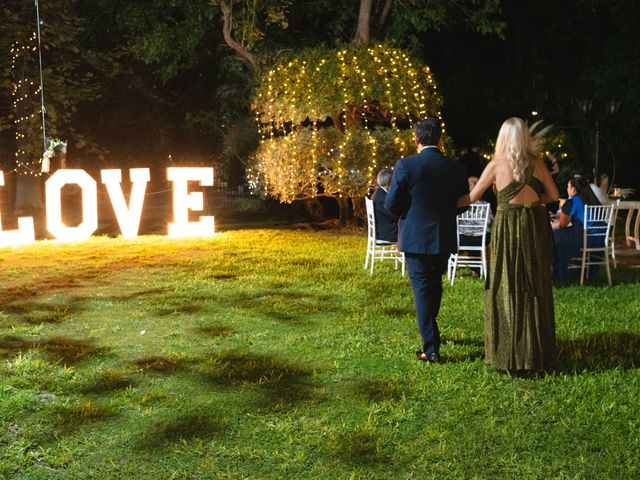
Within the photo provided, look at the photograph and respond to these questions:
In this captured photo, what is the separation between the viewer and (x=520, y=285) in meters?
6.10

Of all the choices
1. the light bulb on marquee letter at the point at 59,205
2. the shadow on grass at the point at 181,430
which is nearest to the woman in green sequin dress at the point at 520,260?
the shadow on grass at the point at 181,430

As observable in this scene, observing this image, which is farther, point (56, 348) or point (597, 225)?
point (597, 225)

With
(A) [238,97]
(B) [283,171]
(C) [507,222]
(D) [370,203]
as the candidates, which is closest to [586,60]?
(A) [238,97]

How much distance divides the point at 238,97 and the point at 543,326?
742 inches

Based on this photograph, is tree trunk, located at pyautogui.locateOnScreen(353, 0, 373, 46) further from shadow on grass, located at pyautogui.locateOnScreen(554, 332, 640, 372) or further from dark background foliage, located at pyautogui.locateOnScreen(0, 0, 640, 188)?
shadow on grass, located at pyautogui.locateOnScreen(554, 332, 640, 372)

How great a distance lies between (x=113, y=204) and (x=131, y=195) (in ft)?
1.73

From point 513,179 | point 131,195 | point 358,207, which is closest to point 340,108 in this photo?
point 358,207

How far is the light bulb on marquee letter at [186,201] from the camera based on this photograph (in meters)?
17.1

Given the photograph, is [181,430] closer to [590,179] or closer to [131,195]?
[590,179]

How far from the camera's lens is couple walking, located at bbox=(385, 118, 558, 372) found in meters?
6.05

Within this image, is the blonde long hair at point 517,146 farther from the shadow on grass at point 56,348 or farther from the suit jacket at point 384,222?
the suit jacket at point 384,222

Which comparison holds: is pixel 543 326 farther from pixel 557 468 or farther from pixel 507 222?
pixel 557 468

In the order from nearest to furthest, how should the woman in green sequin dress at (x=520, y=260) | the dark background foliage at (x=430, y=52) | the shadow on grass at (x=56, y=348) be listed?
1. the woman in green sequin dress at (x=520, y=260)
2. the shadow on grass at (x=56, y=348)
3. the dark background foliage at (x=430, y=52)

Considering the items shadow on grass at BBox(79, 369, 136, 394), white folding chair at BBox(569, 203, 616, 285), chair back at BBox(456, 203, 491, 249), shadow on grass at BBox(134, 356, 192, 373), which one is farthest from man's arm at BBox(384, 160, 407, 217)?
white folding chair at BBox(569, 203, 616, 285)
